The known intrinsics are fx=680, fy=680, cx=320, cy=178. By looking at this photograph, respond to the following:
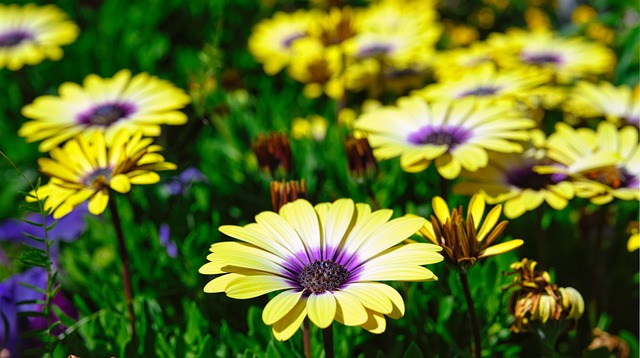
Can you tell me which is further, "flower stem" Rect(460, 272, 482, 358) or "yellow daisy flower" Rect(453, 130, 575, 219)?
"yellow daisy flower" Rect(453, 130, 575, 219)

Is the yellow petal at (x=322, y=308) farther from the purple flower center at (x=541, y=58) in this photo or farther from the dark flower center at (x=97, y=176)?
the purple flower center at (x=541, y=58)

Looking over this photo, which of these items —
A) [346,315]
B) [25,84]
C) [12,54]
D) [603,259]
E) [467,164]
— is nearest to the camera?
[346,315]

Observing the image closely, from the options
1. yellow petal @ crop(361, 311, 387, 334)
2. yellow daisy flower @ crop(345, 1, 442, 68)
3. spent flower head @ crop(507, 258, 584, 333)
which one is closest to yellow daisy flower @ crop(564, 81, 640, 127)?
yellow daisy flower @ crop(345, 1, 442, 68)

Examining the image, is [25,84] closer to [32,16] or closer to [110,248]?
[32,16]

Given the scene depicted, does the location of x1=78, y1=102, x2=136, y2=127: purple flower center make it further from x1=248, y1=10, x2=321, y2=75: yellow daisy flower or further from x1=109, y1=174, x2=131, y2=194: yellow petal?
x1=248, y1=10, x2=321, y2=75: yellow daisy flower

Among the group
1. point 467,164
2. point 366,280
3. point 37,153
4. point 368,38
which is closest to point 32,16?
point 37,153
